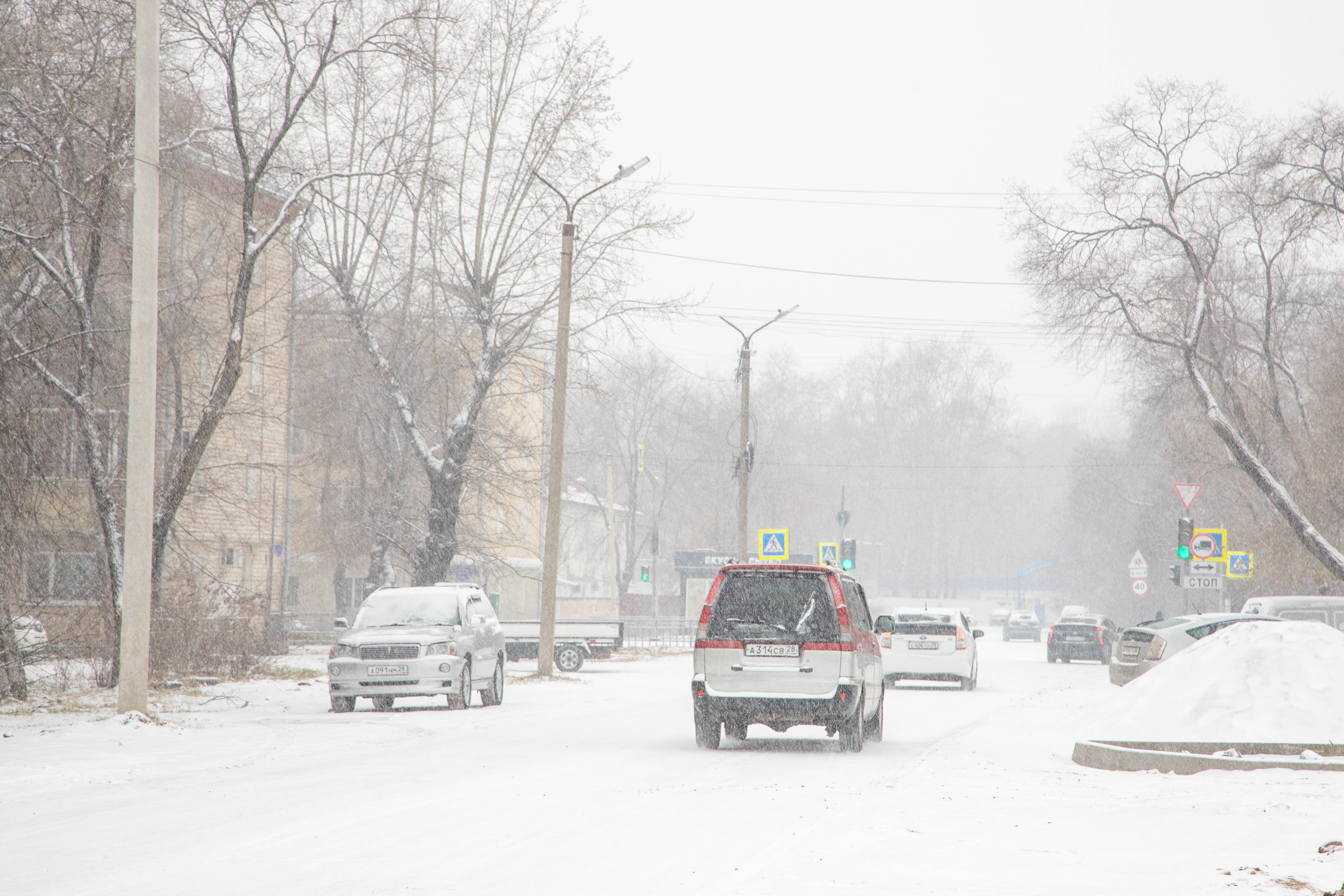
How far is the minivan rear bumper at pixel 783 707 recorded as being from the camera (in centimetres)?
1451

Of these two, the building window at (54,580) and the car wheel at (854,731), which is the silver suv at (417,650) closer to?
the building window at (54,580)

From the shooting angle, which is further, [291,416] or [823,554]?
[291,416]

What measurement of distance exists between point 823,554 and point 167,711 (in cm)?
2868

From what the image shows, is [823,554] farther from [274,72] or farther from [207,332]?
[274,72]

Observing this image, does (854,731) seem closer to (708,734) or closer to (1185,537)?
(708,734)

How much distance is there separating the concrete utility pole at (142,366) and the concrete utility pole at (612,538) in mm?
42664

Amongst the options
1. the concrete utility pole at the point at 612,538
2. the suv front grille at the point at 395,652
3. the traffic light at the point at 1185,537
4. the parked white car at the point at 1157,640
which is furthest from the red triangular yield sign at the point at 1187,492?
the concrete utility pole at the point at 612,538

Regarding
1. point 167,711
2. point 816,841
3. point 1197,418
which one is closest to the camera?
point 816,841

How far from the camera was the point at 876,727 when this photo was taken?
54.0 ft

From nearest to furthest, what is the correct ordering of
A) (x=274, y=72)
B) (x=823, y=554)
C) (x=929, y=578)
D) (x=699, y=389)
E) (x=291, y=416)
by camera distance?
(x=274, y=72) < (x=823, y=554) < (x=291, y=416) < (x=699, y=389) < (x=929, y=578)

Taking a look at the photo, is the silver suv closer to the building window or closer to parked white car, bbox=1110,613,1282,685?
the building window

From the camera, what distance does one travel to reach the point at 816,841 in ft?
29.0

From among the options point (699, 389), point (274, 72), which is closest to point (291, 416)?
point (274, 72)

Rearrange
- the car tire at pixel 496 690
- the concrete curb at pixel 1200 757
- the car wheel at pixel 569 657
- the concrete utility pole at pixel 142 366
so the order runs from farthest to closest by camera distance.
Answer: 1. the car wheel at pixel 569 657
2. the car tire at pixel 496 690
3. the concrete utility pole at pixel 142 366
4. the concrete curb at pixel 1200 757
